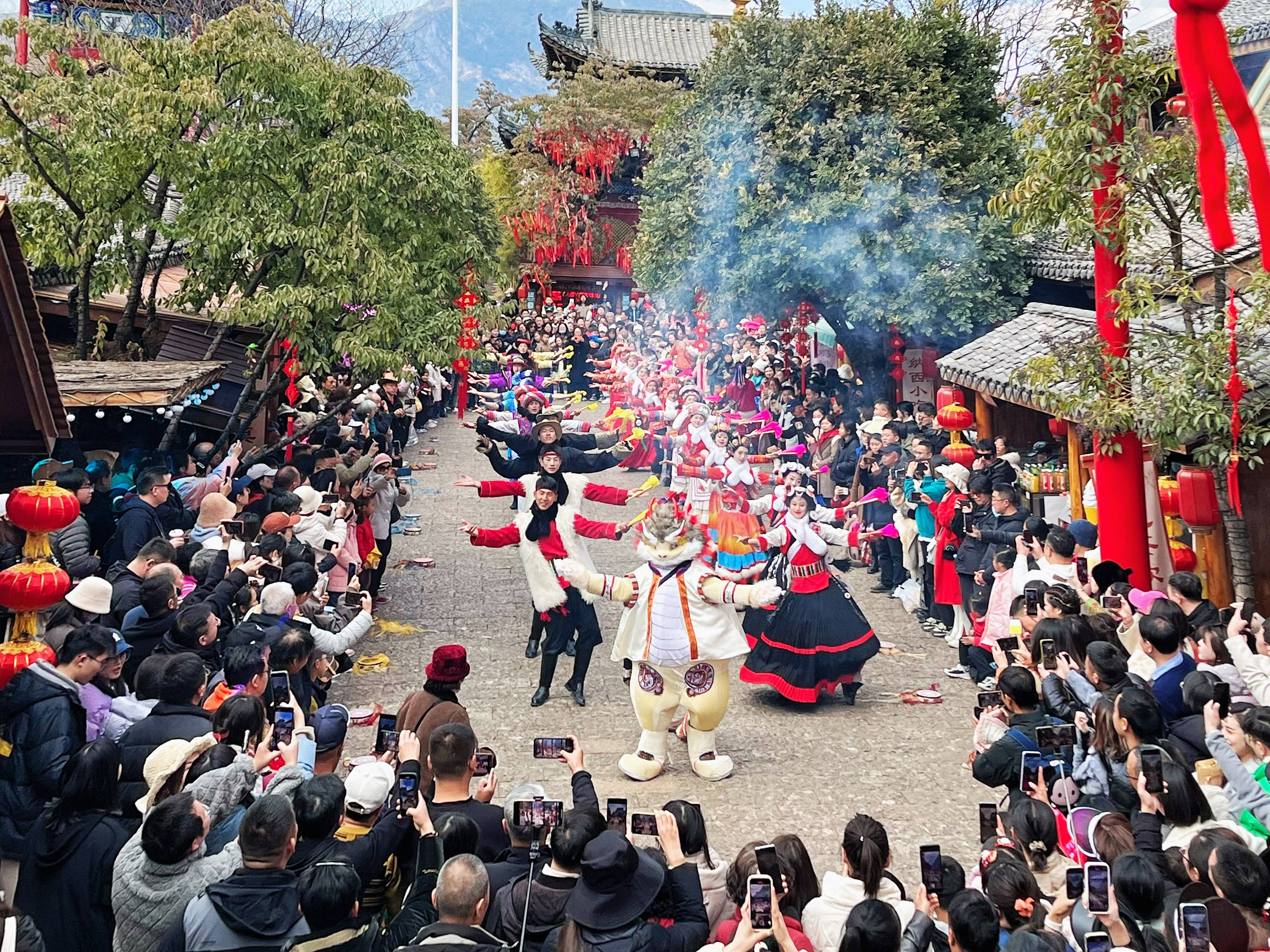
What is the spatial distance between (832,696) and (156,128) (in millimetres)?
8137

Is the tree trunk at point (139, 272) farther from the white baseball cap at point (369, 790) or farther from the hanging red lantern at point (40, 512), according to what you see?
the white baseball cap at point (369, 790)

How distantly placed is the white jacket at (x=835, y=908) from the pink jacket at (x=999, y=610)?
4739mm

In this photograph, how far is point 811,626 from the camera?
9141 millimetres

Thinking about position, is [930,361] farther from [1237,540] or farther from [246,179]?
[246,179]

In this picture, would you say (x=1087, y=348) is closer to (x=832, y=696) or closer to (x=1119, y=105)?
(x=1119, y=105)

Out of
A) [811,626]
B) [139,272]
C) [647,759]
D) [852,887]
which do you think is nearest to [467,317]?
[139,272]

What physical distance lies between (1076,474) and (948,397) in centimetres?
221

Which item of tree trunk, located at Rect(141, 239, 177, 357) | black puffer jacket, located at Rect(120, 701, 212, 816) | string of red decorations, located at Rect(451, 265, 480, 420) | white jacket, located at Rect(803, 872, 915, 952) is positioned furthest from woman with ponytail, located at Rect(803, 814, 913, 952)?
tree trunk, located at Rect(141, 239, 177, 357)

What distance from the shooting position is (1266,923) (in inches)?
148

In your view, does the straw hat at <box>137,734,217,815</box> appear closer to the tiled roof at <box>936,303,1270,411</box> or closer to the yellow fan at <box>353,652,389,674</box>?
the yellow fan at <box>353,652,389,674</box>

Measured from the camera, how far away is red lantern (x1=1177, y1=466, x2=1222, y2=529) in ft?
28.4

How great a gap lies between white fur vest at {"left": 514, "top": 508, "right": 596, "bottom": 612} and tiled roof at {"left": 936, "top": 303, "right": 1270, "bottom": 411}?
379 cm

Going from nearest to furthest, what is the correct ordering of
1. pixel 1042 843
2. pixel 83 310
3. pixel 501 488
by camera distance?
1. pixel 1042 843
2. pixel 501 488
3. pixel 83 310

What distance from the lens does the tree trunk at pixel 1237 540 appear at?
8242mm
